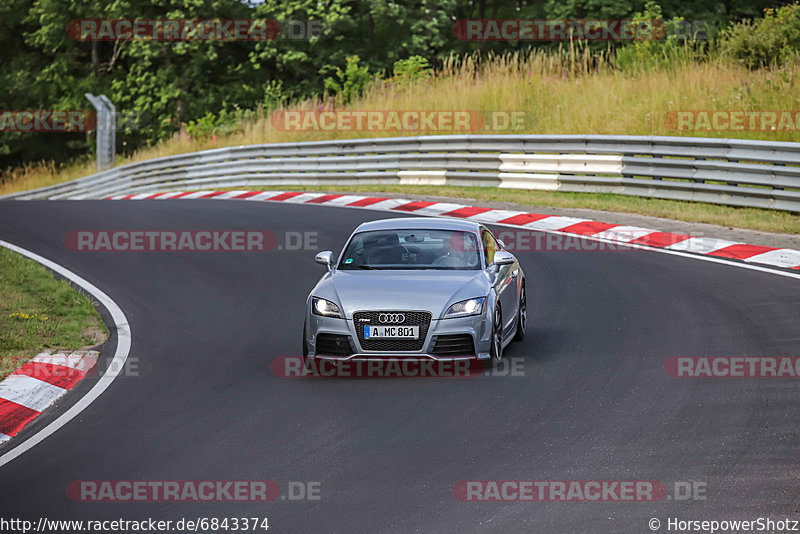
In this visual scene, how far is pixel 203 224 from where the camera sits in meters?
21.1

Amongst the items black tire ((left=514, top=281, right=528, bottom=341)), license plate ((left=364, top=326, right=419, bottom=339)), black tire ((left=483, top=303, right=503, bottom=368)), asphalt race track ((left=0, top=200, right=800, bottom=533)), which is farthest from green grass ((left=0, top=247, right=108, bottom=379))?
black tire ((left=514, top=281, right=528, bottom=341))

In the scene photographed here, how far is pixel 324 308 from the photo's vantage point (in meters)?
10.1

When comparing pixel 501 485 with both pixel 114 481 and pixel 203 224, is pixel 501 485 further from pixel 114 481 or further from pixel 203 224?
pixel 203 224

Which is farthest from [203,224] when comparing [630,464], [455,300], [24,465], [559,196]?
[630,464]

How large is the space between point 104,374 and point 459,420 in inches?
154

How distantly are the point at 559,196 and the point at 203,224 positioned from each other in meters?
7.31

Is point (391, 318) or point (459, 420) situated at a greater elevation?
point (391, 318)

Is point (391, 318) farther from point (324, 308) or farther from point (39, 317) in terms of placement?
point (39, 317)

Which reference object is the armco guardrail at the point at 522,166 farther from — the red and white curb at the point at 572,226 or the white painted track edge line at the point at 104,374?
the white painted track edge line at the point at 104,374

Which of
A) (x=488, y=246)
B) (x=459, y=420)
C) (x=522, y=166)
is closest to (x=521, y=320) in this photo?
(x=488, y=246)

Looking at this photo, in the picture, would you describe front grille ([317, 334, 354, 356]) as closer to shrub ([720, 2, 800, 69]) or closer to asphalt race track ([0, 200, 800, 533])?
asphalt race track ([0, 200, 800, 533])

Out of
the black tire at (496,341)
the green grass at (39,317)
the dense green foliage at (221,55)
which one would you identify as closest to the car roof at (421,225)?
the black tire at (496,341)

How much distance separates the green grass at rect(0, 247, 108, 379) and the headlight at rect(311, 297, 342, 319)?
2930mm

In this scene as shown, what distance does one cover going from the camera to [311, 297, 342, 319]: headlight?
997 cm
